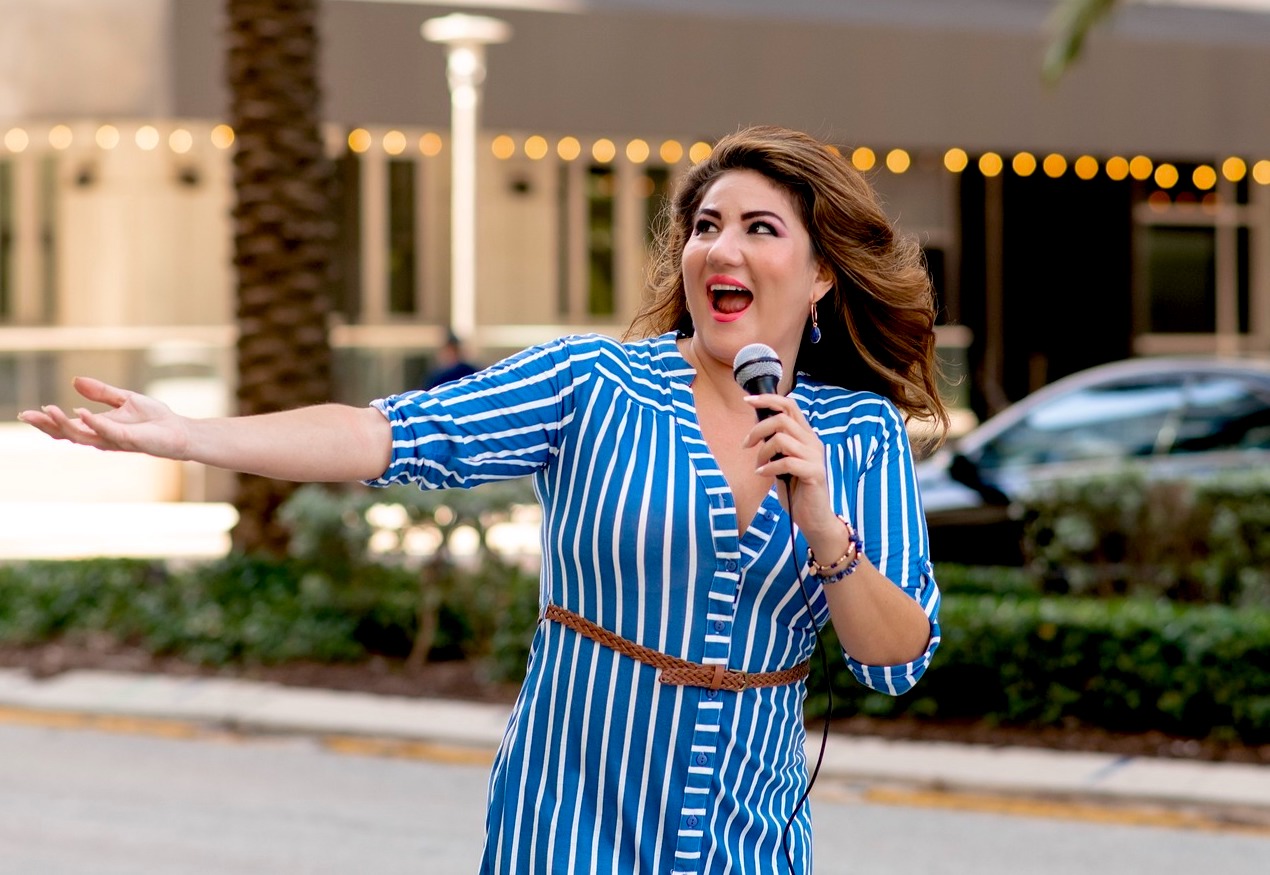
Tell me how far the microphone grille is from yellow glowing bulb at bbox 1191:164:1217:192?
23.2 metres

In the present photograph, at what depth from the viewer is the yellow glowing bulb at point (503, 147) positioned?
21703 millimetres

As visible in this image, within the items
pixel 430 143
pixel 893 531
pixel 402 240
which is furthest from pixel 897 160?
pixel 893 531

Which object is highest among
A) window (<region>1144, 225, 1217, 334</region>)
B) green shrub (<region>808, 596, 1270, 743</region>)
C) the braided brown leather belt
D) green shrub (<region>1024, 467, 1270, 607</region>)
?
window (<region>1144, 225, 1217, 334</region>)

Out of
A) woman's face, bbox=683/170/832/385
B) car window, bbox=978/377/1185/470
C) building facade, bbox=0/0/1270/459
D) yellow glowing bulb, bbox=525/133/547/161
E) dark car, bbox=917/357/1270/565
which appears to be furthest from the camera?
yellow glowing bulb, bbox=525/133/547/161

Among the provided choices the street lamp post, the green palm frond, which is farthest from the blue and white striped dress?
the street lamp post

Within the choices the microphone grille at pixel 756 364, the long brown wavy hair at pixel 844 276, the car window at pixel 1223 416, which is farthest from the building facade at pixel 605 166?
the microphone grille at pixel 756 364

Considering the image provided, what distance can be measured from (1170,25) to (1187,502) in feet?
52.4

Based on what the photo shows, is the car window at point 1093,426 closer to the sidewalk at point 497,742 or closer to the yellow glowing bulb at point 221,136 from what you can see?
the sidewalk at point 497,742

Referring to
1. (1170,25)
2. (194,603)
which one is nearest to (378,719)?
(194,603)

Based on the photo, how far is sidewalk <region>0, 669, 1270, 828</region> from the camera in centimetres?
763

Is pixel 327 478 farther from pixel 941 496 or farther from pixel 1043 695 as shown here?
pixel 941 496

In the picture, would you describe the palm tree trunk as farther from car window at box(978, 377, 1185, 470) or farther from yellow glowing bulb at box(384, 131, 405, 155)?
yellow glowing bulb at box(384, 131, 405, 155)

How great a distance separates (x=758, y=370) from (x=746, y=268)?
8.5 inches

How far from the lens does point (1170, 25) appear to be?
79.6 feet
